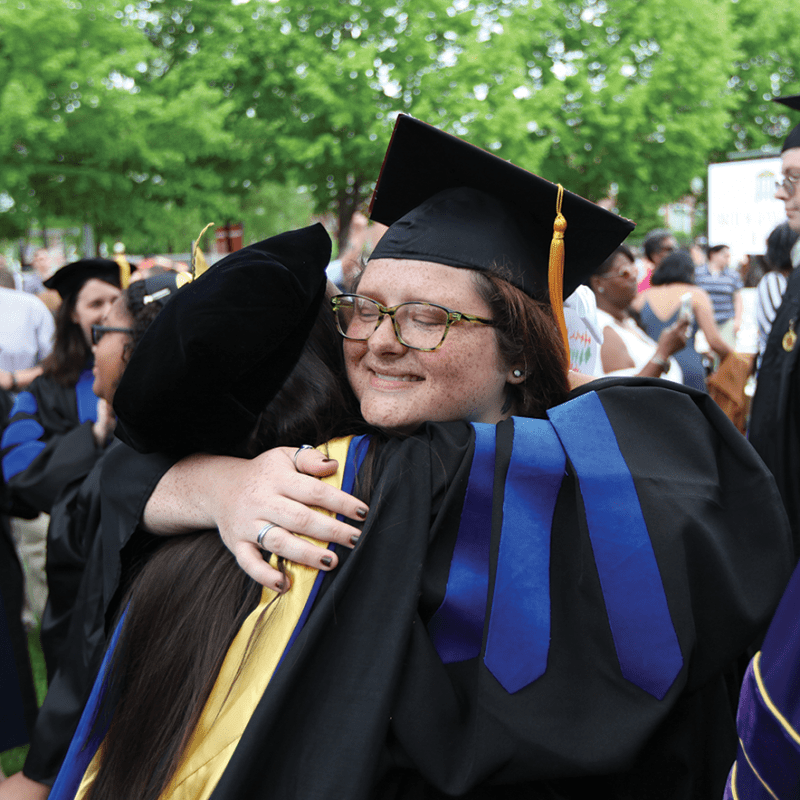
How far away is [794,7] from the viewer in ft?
64.2

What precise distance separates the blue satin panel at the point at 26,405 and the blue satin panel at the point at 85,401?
0.65ft

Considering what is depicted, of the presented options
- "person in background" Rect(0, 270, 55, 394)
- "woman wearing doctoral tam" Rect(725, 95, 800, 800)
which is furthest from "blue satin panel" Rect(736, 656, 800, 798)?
"person in background" Rect(0, 270, 55, 394)

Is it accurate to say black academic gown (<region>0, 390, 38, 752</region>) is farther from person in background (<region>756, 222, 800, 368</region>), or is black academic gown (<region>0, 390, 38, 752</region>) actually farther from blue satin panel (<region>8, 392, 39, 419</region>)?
person in background (<region>756, 222, 800, 368</region>)

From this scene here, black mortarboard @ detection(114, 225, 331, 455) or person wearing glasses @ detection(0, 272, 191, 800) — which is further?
person wearing glasses @ detection(0, 272, 191, 800)

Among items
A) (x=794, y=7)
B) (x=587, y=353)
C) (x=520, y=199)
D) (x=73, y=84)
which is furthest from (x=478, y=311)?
(x=794, y=7)

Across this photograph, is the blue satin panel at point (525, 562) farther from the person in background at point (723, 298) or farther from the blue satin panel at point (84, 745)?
the person in background at point (723, 298)

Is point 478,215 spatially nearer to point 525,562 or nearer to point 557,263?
point 557,263

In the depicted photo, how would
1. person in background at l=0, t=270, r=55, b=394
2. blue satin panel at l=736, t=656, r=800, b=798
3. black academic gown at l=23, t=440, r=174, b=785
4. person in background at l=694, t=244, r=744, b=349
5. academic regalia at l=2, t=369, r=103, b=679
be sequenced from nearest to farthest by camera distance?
blue satin panel at l=736, t=656, r=800, b=798 → black academic gown at l=23, t=440, r=174, b=785 → academic regalia at l=2, t=369, r=103, b=679 → person in background at l=0, t=270, r=55, b=394 → person in background at l=694, t=244, r=744, b=349

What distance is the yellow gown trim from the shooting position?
117cm

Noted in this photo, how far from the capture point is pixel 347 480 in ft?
4.33

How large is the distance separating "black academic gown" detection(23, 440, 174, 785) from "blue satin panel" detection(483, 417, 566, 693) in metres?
0.71

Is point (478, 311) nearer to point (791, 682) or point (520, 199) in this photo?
point (520, 199)

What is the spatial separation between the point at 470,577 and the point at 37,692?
3605 mm

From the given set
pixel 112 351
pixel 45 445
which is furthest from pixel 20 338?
pixel 112 351
